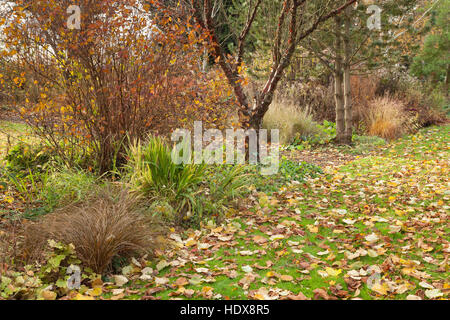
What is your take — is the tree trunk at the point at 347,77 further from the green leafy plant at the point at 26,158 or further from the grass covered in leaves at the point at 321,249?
the green leafy plant at the point at 26,158

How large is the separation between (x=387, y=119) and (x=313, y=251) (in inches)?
295

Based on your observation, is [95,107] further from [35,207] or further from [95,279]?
[95,279]

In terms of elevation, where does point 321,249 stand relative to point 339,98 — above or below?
below

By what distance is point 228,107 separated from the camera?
5.78 meters

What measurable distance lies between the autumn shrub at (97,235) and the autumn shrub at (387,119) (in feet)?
26.4

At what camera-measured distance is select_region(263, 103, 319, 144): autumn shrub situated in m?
9.25

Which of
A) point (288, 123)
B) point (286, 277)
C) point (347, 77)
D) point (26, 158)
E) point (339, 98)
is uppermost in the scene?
point (347, 77)

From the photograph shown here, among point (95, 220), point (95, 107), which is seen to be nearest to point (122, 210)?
point (95, 220)

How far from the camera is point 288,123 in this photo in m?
9.27

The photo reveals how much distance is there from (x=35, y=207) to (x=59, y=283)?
170 cm

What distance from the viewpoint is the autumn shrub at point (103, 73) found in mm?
4324

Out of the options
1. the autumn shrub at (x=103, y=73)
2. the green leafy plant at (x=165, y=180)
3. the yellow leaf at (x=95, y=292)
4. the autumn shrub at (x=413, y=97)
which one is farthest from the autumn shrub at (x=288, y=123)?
the yellow leaf at (x=95, y=292)

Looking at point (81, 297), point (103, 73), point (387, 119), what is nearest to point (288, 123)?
point (387, 119)

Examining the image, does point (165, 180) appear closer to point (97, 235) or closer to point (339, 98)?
point (97, 235)
